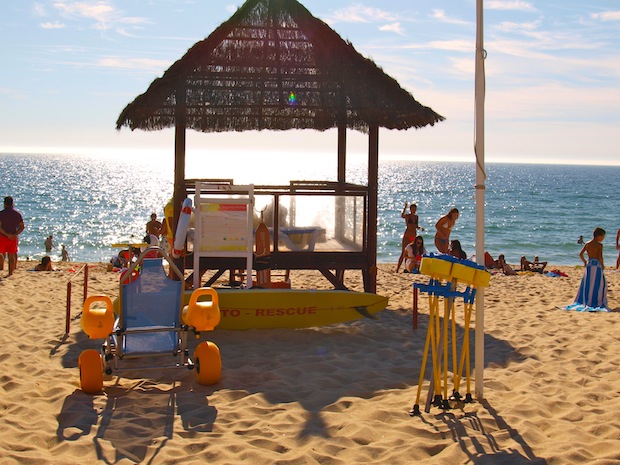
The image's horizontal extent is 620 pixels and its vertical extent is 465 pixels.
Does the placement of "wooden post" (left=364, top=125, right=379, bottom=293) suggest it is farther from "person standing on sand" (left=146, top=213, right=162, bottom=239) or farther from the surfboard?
"person standing on sand" (left=146, top=213, right=162, bottom=239)

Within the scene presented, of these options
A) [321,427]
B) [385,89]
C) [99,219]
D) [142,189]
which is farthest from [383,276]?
[142,189]

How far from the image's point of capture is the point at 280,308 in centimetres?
972

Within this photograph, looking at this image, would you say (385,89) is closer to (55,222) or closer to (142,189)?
(55,222)

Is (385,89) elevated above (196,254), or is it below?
above

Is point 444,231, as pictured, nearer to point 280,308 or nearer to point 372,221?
point 372,221

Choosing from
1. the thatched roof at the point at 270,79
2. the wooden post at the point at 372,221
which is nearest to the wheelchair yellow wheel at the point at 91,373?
the thatched roof at the point at 270,79

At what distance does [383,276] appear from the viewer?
16.0 meters

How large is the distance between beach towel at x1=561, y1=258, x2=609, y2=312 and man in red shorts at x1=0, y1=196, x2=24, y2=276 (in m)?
10.1

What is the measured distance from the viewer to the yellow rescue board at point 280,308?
961 cm

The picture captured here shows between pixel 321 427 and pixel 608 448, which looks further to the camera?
pixel 321 427

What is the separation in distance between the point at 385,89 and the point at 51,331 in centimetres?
562

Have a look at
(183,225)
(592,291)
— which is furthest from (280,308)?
(592,291)

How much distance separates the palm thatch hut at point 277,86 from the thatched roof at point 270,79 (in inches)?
0.6

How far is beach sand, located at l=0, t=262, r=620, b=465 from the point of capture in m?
5.48
